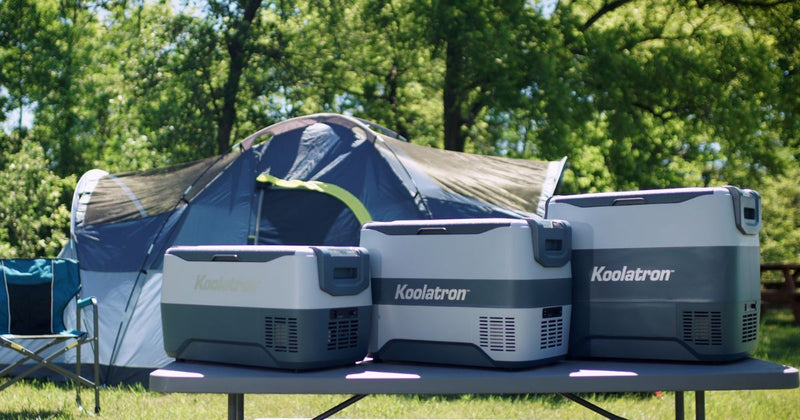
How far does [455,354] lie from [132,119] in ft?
43.4

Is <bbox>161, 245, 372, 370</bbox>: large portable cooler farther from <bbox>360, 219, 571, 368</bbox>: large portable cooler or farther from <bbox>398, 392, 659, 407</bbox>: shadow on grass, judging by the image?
<bbox>398, 392, 659, 407</bbox>: shadow on grass

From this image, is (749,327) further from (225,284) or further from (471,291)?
(225,284)

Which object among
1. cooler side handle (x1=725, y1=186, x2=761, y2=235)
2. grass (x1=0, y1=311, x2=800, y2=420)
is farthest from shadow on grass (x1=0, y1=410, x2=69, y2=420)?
cooler side handle (x1=725, y1=186, x2=761, y2=235)

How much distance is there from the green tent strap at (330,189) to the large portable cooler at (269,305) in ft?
10.0

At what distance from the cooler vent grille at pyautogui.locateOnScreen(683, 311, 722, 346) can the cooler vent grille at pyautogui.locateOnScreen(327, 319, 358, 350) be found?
2.67 ft

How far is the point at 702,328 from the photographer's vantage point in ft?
7.02

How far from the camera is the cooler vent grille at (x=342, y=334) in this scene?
2086 millimetres

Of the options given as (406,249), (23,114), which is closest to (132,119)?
(23,114)

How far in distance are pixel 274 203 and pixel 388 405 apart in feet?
5.05

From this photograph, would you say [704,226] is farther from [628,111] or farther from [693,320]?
[628,111]

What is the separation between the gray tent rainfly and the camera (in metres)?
5.37

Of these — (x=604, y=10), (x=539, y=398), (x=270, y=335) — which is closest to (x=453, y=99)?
(x=604, y=10)

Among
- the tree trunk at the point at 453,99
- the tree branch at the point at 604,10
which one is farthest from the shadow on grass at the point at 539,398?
the tree branch at the point at 604,10

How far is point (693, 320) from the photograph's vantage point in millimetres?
2146
